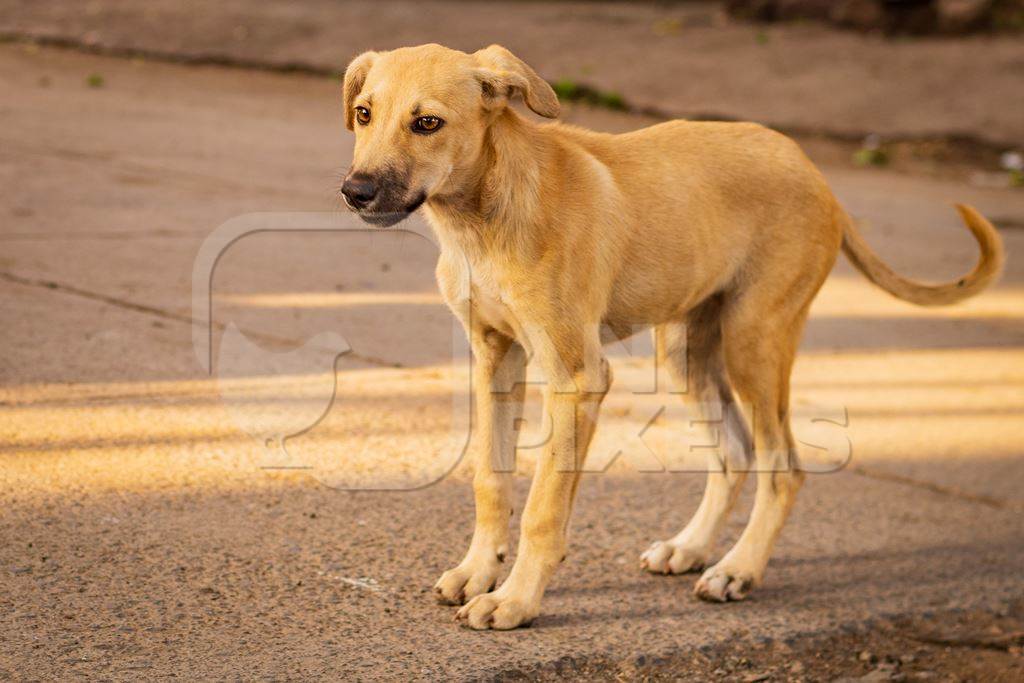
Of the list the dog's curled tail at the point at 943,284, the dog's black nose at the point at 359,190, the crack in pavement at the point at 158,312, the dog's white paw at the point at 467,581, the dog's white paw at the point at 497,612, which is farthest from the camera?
the crack in pavement at the point at 158,312

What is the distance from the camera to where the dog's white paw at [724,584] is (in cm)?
417

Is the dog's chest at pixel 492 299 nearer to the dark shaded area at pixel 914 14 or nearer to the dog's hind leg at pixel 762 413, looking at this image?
the dog's hind leg at pixel 762 413

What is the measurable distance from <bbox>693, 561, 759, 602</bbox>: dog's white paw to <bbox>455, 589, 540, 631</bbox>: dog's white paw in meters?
0.68

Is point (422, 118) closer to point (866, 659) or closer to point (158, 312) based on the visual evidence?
point (866, 659)

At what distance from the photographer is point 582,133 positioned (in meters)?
4.26

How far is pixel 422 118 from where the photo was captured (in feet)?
11.9

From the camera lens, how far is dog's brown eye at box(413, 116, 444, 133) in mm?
3617

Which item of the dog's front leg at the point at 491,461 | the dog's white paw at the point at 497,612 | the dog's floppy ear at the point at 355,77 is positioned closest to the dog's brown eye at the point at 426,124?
the dog's floppy ear at the point at 355,77

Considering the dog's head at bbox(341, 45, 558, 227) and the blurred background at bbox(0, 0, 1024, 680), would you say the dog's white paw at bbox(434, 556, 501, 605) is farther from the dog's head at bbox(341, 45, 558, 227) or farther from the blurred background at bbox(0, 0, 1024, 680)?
the dog's head at bbox(341, 45, 558, 227)

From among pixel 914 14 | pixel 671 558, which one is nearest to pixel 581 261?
pixel 671 558

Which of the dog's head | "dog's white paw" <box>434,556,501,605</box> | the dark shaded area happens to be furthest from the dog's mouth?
the dark shaded area

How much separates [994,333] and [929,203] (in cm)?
347

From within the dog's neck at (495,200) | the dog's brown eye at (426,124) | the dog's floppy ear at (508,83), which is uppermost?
the dog's floppy ear at (508,83)

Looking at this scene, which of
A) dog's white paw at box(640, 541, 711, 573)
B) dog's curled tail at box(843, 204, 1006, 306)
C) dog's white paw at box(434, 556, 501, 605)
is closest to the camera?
dog's white paw at box(434, 556, 501, 605)
